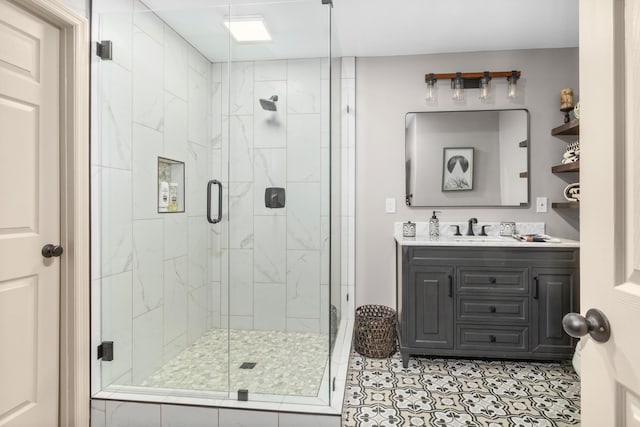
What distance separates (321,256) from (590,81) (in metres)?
1.61

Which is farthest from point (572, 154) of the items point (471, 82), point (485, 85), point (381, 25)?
point (381, 25)

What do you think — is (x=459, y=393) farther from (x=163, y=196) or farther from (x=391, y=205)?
(x=163, y=196)

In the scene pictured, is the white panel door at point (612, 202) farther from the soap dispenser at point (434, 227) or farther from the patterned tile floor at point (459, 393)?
the soap dispenser at point (434, 227)

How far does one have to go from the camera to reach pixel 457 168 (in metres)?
2.98

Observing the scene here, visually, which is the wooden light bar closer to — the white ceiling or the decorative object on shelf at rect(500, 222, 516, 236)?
the white ceiling

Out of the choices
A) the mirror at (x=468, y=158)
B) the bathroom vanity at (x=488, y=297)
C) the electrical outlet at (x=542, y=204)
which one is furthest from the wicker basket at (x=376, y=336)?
the electrical outlet at (x=542, y=204)


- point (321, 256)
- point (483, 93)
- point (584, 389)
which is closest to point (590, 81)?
point (584, 389)

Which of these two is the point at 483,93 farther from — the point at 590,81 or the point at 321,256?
the point at 590,81

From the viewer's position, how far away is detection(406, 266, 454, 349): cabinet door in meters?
2.48

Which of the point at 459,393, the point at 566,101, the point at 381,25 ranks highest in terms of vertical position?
the point at 381,25

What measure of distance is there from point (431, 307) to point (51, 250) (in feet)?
7.24

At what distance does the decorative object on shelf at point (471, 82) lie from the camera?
289 centimetres

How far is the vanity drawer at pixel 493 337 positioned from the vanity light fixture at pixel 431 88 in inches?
70.9

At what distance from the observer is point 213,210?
6.94 feet
